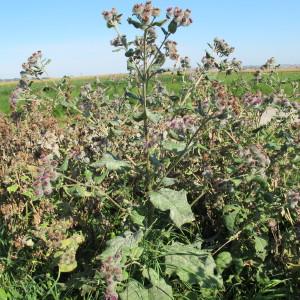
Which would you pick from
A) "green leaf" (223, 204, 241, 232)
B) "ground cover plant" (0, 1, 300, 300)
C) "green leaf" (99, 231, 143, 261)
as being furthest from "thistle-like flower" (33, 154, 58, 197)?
"green leaf" (223, 204, 241, 232)

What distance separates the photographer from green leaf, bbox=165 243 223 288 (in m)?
3.25

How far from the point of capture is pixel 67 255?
352 centimetres

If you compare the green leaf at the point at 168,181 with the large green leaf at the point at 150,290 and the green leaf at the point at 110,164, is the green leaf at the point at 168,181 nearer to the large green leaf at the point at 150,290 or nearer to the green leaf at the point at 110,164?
the green leaf at the point at 110,164

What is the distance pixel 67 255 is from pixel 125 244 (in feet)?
1.71

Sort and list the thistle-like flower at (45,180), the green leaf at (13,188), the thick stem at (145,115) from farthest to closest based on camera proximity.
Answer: the green leaf at (13,188)
the thick stem at (145,115)
the thistle-like flower at (45,180)

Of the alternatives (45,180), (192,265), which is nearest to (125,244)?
(192,265)

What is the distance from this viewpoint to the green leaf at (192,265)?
3252 mm

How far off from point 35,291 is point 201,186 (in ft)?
4.53

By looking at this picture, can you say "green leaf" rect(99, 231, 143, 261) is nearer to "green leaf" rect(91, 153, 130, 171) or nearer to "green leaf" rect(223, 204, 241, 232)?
"green leaf" rect(91, 153, 130, 171)

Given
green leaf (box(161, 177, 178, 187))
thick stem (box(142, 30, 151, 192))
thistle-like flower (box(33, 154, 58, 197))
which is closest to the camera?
thistle-like flower (box(33, 154, 58, 197))

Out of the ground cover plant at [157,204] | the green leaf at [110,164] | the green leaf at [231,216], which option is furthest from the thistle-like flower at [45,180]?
the green leaf at [231,216]

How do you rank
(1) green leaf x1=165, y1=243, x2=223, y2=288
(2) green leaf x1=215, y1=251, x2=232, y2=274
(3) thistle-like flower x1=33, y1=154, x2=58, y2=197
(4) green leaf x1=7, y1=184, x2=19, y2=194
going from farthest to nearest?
(4) green leaf x1=7, y1=184, x2=19, y2=194 → (2) green leaf x1=215, y1=251, x2=232, y2=274 → (1) green leaf x1=165, y1=243, x2=223, y2=288 → (3) thistle-like flower x1=33, y1=154, x2=58, y2=197

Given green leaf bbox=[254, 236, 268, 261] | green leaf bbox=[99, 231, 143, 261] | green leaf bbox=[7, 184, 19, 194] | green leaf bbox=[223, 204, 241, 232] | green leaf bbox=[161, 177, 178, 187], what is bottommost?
green leaf bbox=[254, 236, 268, 261]

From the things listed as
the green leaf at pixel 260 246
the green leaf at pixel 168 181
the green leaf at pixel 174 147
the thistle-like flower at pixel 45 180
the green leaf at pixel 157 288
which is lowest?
the green leaf at pixel 157 288
